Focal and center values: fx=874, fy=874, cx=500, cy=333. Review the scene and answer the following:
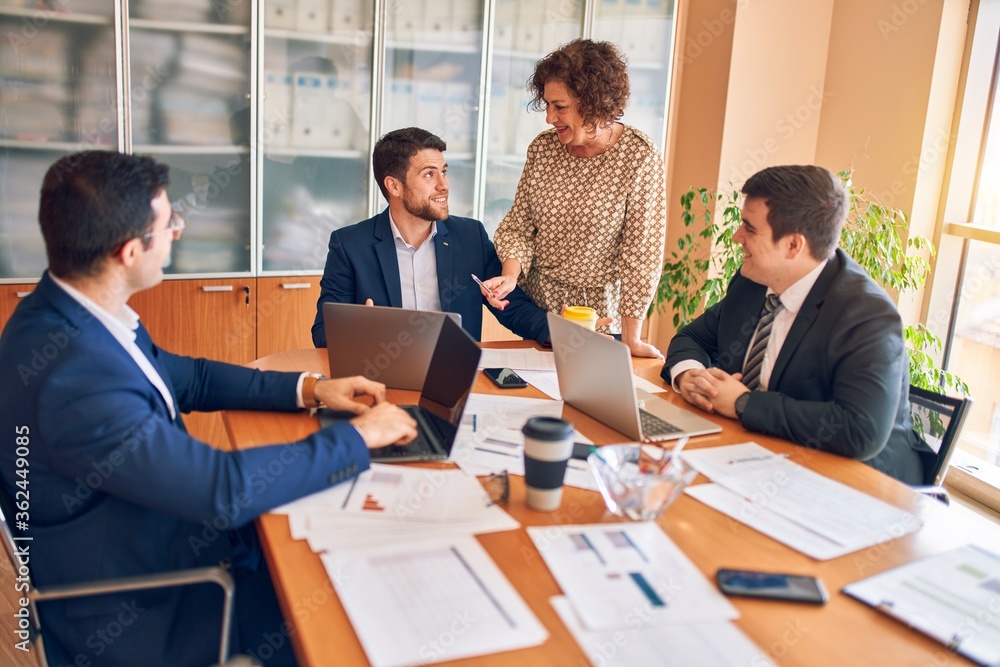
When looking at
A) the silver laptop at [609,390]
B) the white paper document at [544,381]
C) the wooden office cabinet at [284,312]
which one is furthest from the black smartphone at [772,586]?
the wooden office cabinet at [284,312]

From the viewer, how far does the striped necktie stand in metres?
2.19

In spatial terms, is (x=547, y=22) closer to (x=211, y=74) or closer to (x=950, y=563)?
(x=211, y=74)

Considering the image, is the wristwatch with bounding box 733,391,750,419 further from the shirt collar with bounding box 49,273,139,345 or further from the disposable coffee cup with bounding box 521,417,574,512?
the shirt collar with bounding box 49,273,139,345

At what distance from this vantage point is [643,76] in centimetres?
432

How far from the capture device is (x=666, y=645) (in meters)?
1.14

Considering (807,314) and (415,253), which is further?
(415,253)

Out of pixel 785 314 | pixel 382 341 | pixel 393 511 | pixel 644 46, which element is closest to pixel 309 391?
pixel 382 341

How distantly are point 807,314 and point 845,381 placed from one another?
8.2 inches

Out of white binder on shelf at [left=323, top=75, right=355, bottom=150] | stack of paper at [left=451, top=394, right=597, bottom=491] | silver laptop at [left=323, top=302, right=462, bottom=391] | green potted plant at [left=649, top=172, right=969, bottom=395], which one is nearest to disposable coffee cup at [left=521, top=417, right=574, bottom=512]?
stack of paper at [left=451, top=394, right=597, bottom=491]

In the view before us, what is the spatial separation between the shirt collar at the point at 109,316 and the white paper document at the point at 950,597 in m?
1.29

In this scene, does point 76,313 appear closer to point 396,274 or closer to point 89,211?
point 89,211

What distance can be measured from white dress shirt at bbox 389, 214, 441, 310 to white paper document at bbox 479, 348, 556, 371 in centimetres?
37

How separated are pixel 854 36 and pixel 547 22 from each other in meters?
1.37

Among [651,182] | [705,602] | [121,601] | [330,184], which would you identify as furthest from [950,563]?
[330,184]
